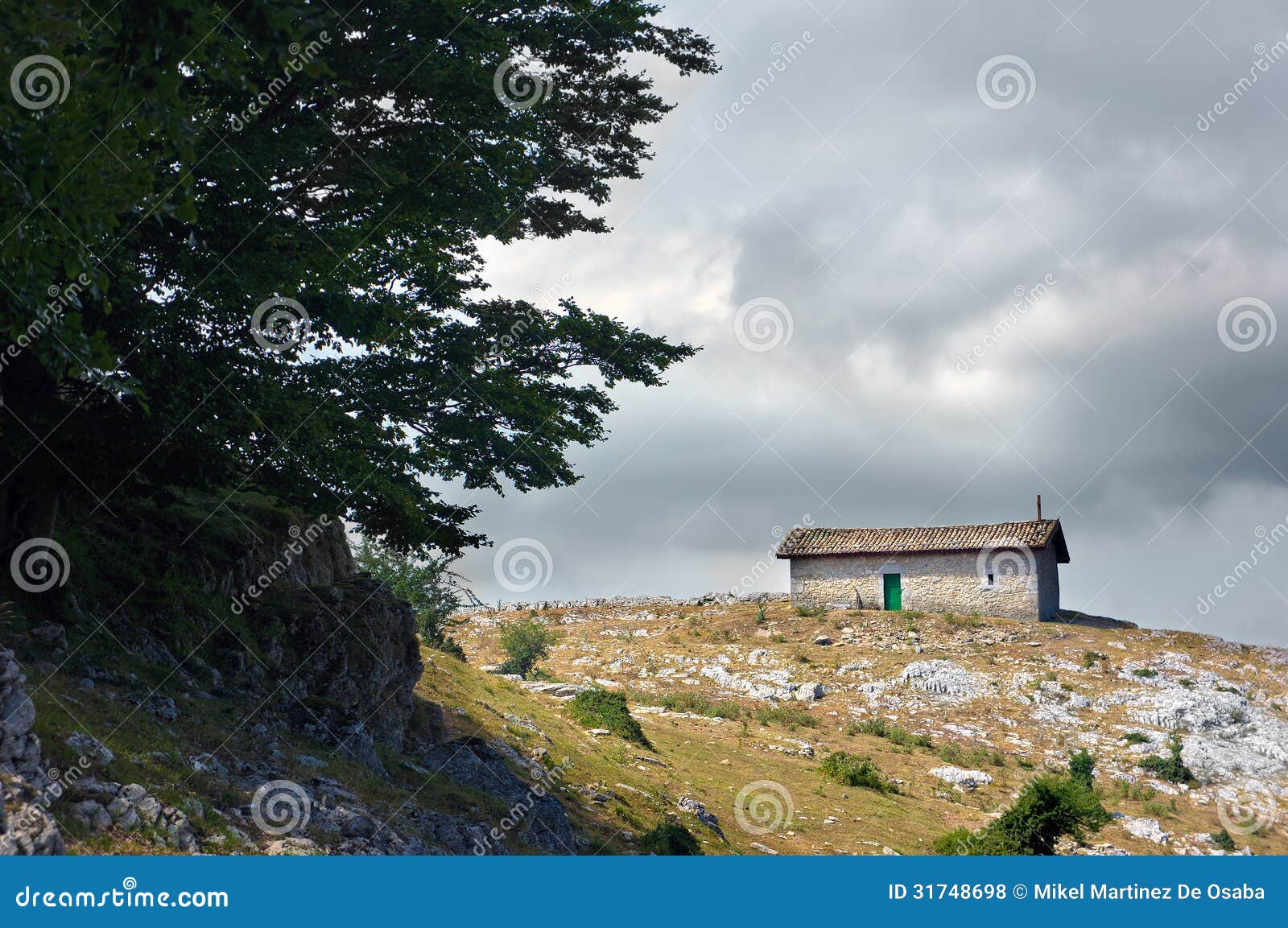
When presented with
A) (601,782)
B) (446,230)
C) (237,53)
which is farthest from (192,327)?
(601,782)

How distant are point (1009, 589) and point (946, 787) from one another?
752 inches

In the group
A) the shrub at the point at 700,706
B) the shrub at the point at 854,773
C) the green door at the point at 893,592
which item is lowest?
the shrub at the point at 854,773

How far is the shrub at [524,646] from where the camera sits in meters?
41.8

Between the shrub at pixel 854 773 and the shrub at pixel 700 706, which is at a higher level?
the shrub at pixel 700 706

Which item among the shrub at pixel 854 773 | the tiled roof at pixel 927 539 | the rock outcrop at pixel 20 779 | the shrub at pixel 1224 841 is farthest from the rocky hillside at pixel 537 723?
the tiled roof at pixel 927 539

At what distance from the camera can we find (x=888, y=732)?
1324 inches

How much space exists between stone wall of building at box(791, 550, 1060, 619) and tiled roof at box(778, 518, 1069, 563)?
1.28ft

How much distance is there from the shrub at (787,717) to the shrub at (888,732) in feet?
4.63

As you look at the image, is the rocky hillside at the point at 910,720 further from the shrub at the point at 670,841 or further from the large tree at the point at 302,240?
the large tree at the point at 302,240

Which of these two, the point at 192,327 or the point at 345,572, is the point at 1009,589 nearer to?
the point at 345,572

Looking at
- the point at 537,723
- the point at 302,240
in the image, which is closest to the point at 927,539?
the point at 537,723

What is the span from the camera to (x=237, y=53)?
30.5 feet

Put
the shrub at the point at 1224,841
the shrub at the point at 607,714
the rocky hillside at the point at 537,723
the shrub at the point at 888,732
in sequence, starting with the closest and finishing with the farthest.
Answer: the rocky hillside at the point at 537,723 < the shrub at the point at 1224,841 < the shrub at the point at 607,714 < the shrub at the point at 888,732

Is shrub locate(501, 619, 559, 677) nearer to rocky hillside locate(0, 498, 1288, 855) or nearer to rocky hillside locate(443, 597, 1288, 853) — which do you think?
rocky hillside locate(0, 498, 1288, 855)
